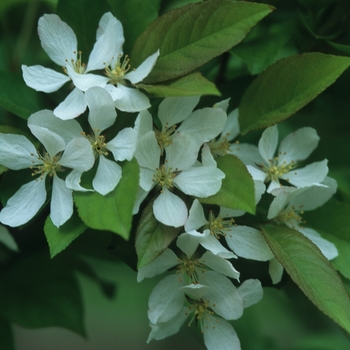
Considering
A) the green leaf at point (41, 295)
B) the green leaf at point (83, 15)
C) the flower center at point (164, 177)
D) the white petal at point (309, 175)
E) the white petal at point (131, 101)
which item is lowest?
the green leaf at point (41, 295)

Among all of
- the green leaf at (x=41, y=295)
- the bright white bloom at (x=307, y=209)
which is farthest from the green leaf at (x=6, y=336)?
the bright white bloom at (x=307, y=209)

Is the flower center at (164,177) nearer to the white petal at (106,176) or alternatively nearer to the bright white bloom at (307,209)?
the white petal at (106,176)

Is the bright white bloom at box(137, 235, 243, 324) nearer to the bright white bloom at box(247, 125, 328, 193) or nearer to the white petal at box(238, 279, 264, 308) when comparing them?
the white petal at box(238, 279, 264, 308)

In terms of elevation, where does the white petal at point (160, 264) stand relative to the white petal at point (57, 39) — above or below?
below

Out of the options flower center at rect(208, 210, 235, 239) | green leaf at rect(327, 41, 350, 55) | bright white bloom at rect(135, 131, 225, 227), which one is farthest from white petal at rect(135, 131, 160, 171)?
green leaf at rect(327, 41, 350, 55)

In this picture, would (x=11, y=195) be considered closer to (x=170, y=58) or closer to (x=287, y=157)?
(x=170, y=58)
